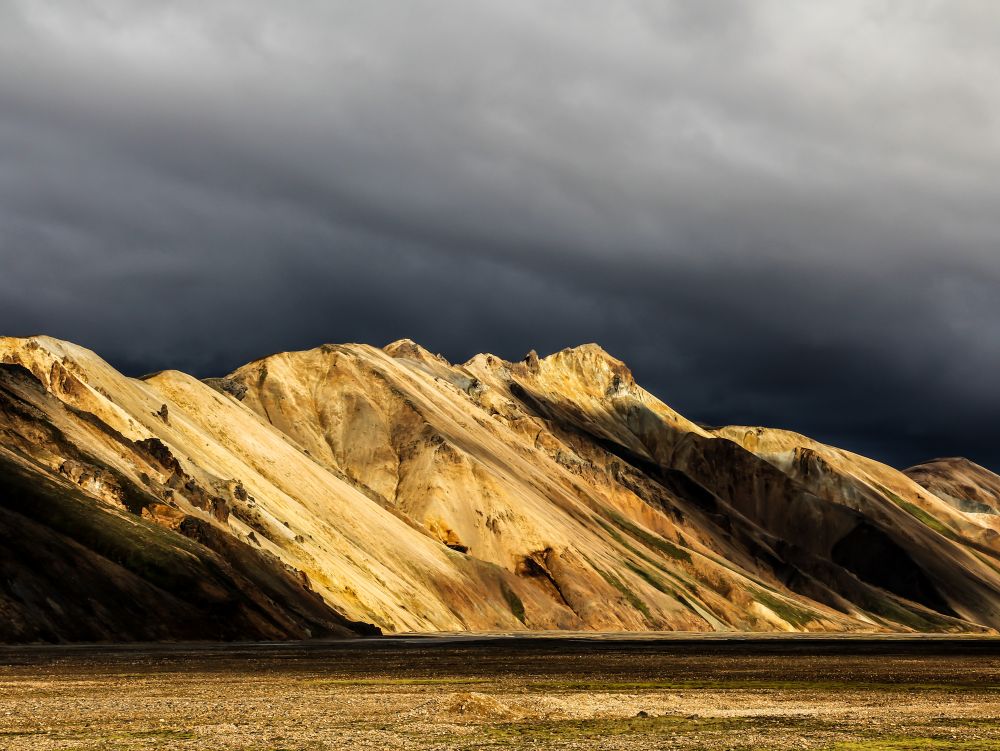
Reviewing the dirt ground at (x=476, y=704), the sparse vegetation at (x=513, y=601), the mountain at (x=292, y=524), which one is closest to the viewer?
the dirt ground at (x=476, y=704)

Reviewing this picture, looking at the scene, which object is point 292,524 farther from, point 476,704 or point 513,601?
point 476,704

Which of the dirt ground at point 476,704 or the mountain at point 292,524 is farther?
the mountain at point 292,524

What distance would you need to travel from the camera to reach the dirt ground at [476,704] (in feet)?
79.9

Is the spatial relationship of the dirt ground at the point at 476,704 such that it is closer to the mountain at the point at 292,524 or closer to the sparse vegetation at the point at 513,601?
the mountain at the point at 292,524

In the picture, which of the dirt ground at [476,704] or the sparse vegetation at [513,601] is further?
the sparse vegetation at [513,601]

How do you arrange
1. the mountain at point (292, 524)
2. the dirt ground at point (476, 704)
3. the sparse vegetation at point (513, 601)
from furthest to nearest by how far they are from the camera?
the sparse vegetation at point (513, 601) → the mountain at point (292, 524) → the dirt ground at point (476, 704)

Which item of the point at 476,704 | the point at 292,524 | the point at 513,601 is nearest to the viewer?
the point at 476,704

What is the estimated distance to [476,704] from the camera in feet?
96.2

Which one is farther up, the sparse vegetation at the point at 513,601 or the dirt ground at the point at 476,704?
the dirt ground at the point at 476,704

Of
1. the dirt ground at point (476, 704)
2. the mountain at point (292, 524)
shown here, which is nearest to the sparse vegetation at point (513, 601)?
the mountain at point (292, 524)

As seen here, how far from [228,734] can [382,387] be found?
167 metres

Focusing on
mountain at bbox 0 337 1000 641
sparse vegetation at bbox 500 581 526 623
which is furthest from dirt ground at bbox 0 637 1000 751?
sparse vegetation at bbox 500 581 526 623

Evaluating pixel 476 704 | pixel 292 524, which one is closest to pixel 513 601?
pixel 292 524

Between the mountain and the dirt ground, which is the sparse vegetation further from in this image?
the dirt ground
